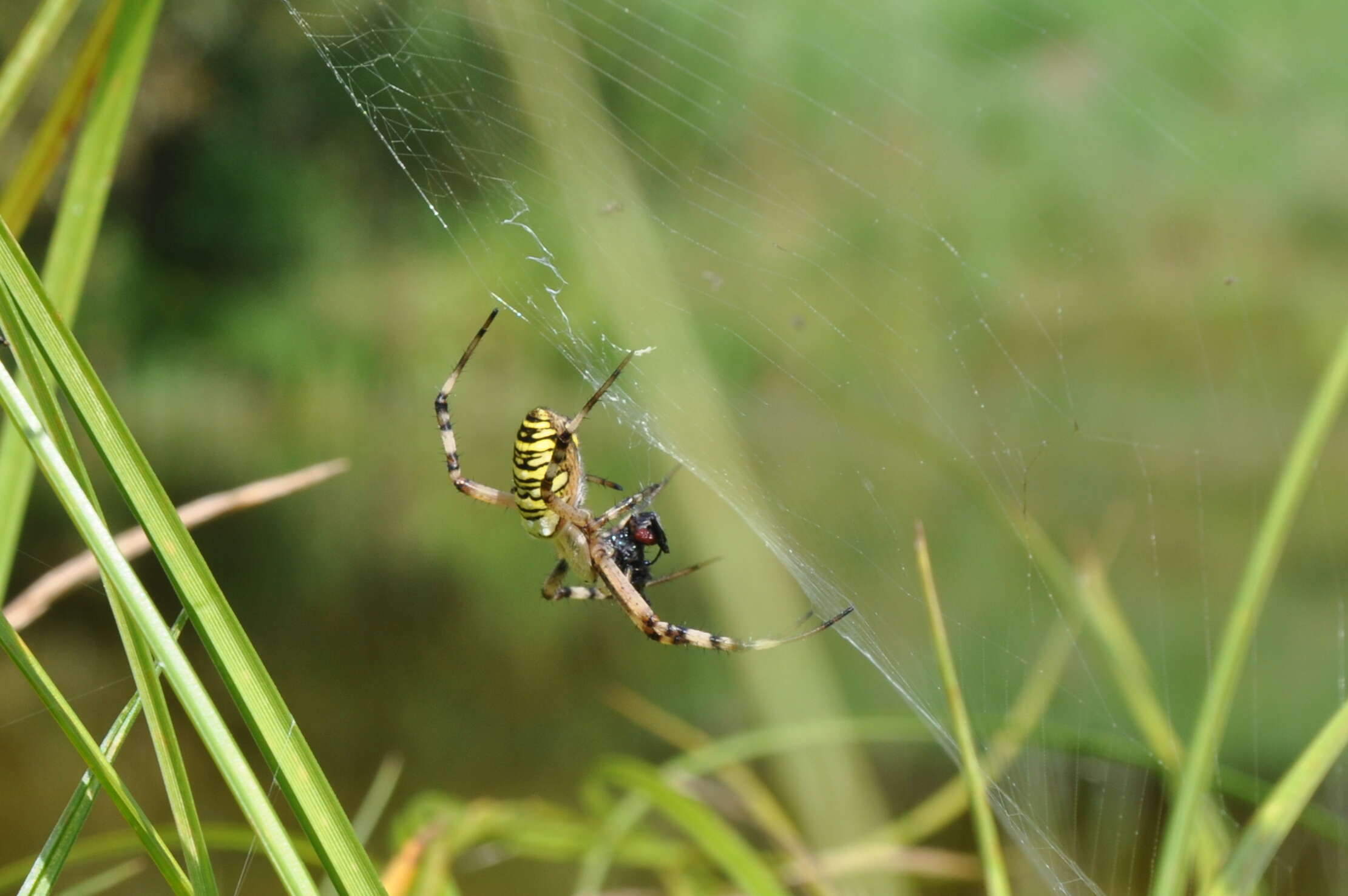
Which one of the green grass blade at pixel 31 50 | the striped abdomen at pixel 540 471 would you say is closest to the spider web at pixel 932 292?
the striped abdomen at pixel 540 471

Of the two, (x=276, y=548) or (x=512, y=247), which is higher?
(x=512, y=247)

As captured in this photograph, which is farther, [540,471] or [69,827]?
[540,471]

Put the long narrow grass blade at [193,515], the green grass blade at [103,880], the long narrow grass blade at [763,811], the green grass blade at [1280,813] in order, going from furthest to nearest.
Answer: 1. the long narrow grass blade at [763,811]
2. the green grass blade at [103,880]
3. the long narrow grass blade at [193,515]
4. the green grass blade at [1280,813]

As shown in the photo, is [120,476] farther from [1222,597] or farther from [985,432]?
[985,432]

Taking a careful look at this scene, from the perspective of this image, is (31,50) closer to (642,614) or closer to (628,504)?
(628,504)

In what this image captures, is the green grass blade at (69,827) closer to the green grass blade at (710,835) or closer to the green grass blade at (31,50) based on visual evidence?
the green grass blade at (31,50)

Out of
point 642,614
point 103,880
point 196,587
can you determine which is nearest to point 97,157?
point 196,587

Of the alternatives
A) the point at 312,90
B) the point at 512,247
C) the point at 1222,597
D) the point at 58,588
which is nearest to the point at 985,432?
the point at 1222,597
